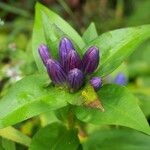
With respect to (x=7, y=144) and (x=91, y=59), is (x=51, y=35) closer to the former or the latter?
(x=91, y=59)

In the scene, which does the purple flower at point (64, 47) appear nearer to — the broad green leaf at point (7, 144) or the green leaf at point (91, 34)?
the green leaf at point (91, 34)

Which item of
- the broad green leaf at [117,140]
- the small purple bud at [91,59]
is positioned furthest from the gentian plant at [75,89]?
the broad green leaf at [117,140]

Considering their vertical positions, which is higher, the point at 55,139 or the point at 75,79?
the point at 75,79

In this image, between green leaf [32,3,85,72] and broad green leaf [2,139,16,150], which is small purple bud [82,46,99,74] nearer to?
green leaf [32,3,85,72]

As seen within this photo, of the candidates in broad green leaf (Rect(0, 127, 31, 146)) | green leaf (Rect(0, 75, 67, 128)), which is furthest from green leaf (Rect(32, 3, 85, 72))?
broad green leaf (Rect(0, 127, 31, 146))

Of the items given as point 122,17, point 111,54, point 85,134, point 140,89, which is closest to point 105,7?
point 122,17

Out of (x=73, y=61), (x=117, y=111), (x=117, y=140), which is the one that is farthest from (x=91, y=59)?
(x=117, y=140)
